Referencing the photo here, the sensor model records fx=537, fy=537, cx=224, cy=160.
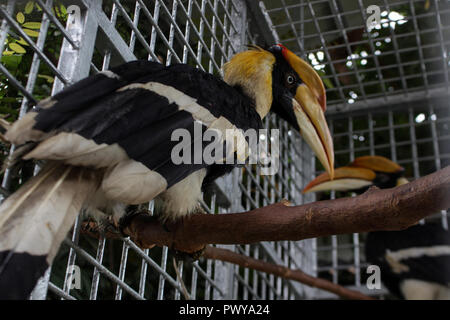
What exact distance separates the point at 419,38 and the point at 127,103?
3.96 ft

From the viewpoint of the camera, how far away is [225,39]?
1.51m

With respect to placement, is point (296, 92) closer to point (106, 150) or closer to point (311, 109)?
point (311, 109)

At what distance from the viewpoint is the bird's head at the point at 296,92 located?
1266 millimetres

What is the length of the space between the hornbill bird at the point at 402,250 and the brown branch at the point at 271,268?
231mm

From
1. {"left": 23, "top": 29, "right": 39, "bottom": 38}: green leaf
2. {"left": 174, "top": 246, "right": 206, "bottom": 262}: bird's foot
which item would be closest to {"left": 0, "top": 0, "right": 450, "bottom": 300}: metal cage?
{"left": 23, "top": 29, "right": 39, "bottom": 38}: green leaf

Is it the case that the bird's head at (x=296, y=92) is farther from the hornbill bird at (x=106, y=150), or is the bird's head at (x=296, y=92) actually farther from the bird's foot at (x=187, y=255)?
the bird's foot at (x=187, y=255)

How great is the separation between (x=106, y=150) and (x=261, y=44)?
3.68ft

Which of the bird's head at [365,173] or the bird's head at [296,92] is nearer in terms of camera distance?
Result: the bird's head at [296,92]

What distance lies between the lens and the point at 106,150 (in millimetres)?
743

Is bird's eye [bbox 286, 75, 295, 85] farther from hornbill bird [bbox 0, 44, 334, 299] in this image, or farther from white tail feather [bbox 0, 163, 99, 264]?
white tail feather [bbox 0, 163, 99, 264]

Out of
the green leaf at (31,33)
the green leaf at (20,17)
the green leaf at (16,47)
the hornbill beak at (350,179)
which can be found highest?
the hornbill beak at (350,179)

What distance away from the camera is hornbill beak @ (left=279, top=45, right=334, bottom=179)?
1.28 metres

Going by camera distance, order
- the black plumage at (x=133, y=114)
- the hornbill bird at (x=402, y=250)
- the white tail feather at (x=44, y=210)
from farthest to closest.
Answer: the hornbill bird at (x=402, y=250) < the black plumage at (x=133, y=114) < the white tail feather at (x=44, y=210)

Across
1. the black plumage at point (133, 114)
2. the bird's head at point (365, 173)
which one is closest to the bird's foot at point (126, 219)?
the black plumage at point (133, 114)
